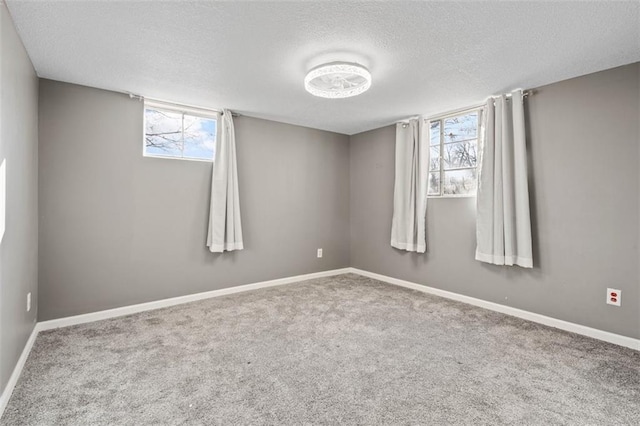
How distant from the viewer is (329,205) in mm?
4684

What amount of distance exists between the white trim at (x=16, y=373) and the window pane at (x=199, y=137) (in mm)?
2054

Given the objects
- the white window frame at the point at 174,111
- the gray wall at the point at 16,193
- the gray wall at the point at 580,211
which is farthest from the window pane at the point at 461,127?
the gray wall at the point at 16,193

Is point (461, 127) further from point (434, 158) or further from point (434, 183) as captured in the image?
point (434, 183)

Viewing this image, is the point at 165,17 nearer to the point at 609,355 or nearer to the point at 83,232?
the point at 83,232

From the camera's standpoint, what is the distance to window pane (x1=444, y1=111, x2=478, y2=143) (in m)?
3.43

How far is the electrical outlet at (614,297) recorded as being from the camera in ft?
7.88

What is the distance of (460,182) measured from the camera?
355 cm

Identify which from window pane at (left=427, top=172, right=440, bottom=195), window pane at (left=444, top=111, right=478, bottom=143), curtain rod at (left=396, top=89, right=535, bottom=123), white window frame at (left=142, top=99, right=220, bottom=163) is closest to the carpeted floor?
window pane at (left=427, top=172, right=440, bottom=195)

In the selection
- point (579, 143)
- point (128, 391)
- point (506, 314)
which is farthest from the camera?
point (506, 314)

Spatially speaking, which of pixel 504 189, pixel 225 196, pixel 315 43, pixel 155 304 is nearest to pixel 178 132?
pixel 225 196

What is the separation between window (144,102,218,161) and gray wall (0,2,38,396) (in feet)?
2.97

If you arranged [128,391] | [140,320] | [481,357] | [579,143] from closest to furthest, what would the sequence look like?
1. [128,391]
2. [481,357]
3. [579,143]
4. [140,320]

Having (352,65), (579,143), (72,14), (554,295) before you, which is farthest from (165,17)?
(554,295)

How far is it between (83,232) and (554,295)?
4301mm
